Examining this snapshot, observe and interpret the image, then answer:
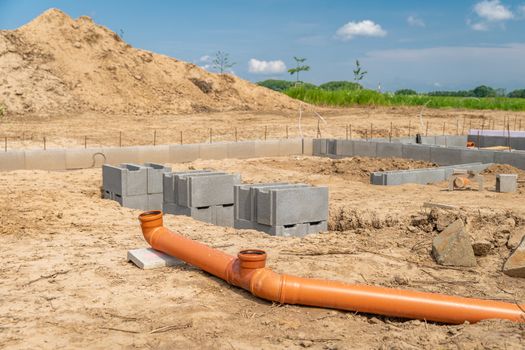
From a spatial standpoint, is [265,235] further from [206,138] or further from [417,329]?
[206,138]

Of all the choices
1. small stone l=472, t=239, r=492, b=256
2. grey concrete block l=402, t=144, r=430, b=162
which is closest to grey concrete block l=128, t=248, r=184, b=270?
small stone l=472, t=239, r=492, b=256

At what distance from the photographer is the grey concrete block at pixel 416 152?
42.9ft

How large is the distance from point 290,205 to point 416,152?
23.0 feet

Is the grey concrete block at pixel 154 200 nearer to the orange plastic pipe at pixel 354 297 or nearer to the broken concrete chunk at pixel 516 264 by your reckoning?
the orange plastic pipe at pixel 354 297

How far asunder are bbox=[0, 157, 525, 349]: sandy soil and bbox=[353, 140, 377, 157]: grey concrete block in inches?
205

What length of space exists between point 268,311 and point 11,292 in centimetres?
213

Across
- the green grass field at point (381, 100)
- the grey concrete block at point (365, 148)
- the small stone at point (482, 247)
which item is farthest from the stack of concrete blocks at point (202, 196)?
the green grass field at point (381, 100)

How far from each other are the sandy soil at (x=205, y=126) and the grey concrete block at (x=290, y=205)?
9988 mm

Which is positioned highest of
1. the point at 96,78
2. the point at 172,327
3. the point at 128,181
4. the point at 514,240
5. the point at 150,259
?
the point at 96,78

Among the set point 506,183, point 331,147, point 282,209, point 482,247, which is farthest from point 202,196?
point 331,147

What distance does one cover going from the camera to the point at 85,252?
6.08m

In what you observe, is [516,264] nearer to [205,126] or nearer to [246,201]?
[246,201]

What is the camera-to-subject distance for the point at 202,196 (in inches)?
320

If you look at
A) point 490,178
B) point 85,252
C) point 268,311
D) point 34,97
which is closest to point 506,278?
point 268,311
